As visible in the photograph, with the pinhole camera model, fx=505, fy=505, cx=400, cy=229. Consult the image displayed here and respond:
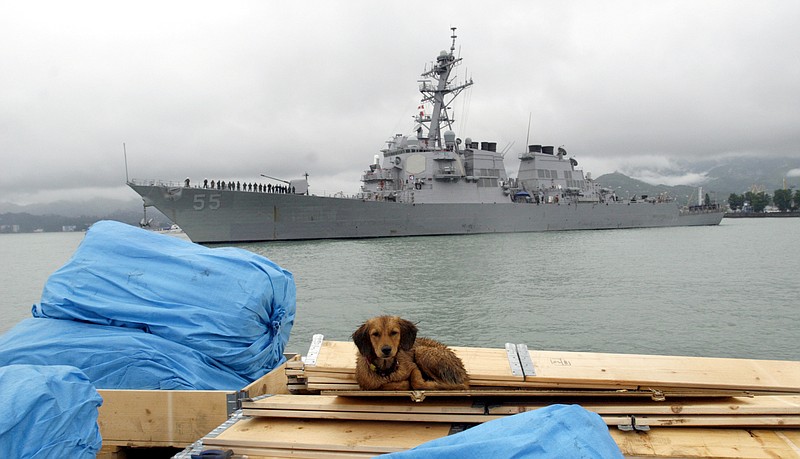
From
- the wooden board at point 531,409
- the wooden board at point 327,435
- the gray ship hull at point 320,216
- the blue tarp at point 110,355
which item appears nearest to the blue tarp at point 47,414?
the wooden board at point 327,435

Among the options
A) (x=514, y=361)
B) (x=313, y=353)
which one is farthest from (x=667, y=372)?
(x=313, y=353)

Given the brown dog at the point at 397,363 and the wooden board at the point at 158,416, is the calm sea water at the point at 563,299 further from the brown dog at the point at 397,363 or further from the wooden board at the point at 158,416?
the brown dog at the point at 397,363

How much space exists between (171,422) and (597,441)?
250 cm

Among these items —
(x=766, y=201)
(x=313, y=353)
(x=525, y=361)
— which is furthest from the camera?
(x=766, y=201)

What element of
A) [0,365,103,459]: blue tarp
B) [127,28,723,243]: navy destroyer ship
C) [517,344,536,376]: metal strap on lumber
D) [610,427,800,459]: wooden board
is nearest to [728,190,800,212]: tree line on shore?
[127,28,723,243]: navy destroyer ship

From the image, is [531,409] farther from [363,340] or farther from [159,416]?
[159,416]

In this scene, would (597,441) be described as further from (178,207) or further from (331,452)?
(178,207)

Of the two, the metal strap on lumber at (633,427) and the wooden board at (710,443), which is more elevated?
the metal strap on lumber at (633,427)

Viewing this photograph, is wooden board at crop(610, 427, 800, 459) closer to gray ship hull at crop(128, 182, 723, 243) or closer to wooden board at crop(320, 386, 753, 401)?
wooden board at crop(320, 386, 753, 401)

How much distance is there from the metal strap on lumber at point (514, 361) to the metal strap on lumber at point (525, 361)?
22mm

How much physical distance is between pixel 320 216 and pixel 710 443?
A: 32.3 meters

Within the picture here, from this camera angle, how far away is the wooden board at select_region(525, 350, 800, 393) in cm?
299

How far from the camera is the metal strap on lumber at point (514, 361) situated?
10.4ft

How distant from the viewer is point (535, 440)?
1696mm
